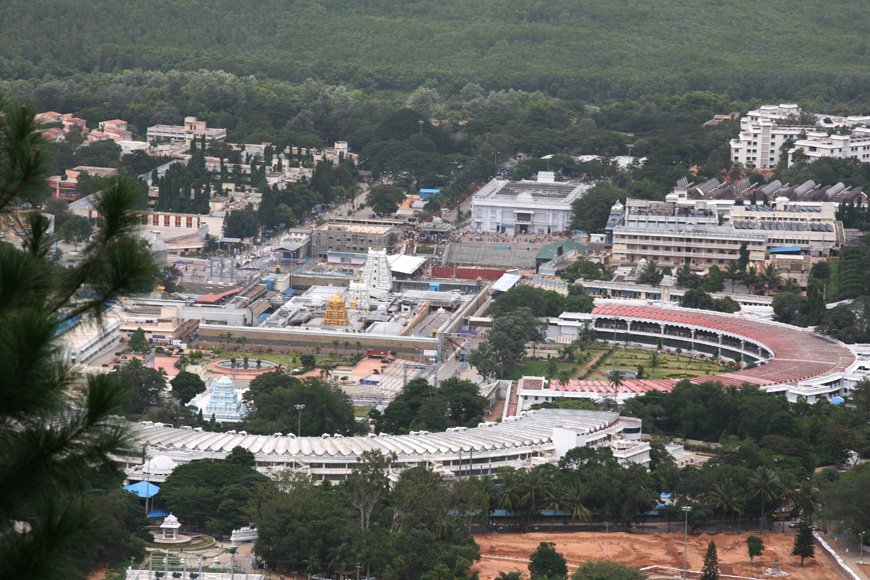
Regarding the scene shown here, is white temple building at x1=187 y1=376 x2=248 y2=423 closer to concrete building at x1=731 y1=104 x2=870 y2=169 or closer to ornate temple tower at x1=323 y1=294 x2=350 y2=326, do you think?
ornate temple tower at x1=323 y1=294 x2=350 y2=326

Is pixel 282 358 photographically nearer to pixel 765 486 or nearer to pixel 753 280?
pixel 753 280

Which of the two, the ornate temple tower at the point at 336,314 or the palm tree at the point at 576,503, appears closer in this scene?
the palm tree at the point at 576,503

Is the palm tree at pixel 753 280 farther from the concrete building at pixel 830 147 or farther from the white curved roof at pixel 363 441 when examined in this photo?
the concrete building at pixel 830 147

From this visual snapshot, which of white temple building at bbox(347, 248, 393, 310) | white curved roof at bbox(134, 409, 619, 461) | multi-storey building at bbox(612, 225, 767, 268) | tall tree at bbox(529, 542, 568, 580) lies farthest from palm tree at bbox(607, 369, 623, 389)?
multi-storey building at bbox(612, 225, 767, 268)

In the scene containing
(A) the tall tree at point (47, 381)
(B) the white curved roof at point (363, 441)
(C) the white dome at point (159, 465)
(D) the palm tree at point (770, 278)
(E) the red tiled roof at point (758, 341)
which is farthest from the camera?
(D) the palm tree at point (770, 278)

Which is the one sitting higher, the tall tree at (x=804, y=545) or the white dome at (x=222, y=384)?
the white dome at (x=222, y=384)

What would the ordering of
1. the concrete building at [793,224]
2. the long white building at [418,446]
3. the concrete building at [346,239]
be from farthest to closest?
the concrete building at [346,239], the concrete building at [793,224], the long white building at [418,446]

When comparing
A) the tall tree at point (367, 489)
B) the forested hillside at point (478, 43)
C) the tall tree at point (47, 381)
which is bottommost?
the tall tree at point (367, 489)

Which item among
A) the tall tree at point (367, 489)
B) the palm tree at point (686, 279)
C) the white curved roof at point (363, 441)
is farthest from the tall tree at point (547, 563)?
the palm tree at point (686, 279)
